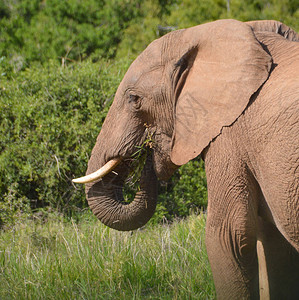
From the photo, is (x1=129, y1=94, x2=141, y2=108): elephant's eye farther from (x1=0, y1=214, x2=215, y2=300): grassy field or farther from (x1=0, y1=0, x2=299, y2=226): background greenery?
(x1=0, y1=0, x2=299, y2=226): background greenery

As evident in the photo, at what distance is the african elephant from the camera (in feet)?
9.13

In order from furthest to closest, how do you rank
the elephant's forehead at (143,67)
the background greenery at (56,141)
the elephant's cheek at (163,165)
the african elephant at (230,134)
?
the background greenery at (56,141), the elephant's cheek at (163,165), the elephant's forehead at (143,67), the african elephant at (230,134)

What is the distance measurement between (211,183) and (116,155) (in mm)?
756

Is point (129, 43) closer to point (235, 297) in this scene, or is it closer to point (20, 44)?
point (20, 44)

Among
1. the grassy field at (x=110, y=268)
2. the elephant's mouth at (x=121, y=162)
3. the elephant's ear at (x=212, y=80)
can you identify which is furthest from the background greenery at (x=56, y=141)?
the elephant's ear at (x=212, y=80)

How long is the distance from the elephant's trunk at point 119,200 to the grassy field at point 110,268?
368mm

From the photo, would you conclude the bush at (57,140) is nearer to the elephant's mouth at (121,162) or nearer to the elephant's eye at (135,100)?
the elephant's mouth at (121,162)

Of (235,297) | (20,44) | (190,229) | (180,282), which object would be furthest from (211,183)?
(20,44)

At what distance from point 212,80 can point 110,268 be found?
164 centimetres

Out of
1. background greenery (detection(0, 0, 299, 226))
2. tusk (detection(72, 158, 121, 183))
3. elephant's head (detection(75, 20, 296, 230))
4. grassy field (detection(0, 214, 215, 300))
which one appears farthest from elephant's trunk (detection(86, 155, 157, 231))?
background greenery (detection(0, 0, 299, 226))

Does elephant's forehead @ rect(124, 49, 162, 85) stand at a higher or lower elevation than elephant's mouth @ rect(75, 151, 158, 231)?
higher

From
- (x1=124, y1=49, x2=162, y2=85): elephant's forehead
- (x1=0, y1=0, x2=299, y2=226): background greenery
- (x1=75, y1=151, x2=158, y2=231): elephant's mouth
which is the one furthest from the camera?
(x1=0, y1=0, x2=299, y2=226): background greenery

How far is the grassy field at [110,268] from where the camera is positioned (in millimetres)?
3695

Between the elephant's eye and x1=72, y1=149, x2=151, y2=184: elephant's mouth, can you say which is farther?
x1=72, y1=149, x2=151, y2=184: elephant's mouth
